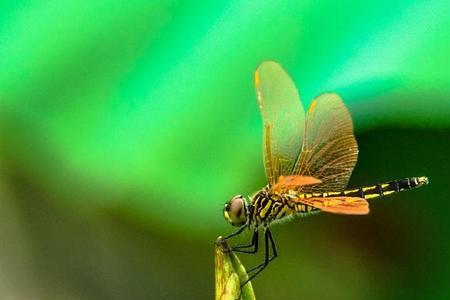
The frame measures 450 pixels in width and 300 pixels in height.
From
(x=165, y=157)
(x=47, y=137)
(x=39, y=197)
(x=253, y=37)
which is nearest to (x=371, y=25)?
(x=253, y=37)

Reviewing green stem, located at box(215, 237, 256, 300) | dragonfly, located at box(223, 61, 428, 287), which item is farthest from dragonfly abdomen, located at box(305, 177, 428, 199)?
green stem, located at box(215, 237, 256, 300)

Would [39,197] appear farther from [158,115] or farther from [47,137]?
[158,115]

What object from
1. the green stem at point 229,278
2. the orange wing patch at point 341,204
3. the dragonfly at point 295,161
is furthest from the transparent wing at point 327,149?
the green stem at point 229,278

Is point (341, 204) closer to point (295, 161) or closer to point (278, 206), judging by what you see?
point (278, 206)

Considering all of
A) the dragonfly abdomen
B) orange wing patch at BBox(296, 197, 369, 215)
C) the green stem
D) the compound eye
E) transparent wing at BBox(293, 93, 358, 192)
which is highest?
transparent wing at BBox(293, 93, 358, 192)

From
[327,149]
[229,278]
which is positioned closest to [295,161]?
[327,149]

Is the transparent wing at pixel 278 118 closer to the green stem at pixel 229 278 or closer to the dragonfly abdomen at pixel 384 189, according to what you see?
the dragonfly abdomen at pixel 384 189

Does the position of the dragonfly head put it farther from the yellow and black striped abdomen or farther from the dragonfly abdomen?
the dragonfly abdomen
